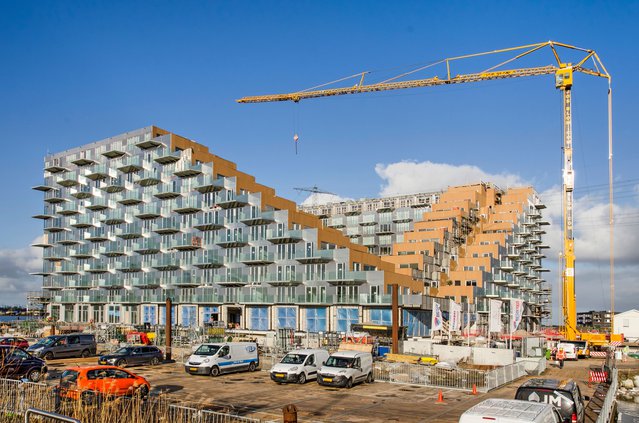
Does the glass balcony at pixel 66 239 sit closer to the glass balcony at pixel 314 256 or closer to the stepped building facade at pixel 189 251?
the stepped building facade at pixel 189 251

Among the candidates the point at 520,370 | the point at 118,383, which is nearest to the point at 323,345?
the point at 520,370

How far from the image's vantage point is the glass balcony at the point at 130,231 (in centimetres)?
9744

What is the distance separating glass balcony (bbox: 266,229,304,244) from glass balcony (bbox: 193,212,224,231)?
9.04 metres

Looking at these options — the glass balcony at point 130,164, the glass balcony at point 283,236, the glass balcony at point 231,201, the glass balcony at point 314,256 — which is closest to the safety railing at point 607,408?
the glass balcony at point 314,256

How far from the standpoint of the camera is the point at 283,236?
3191 inches

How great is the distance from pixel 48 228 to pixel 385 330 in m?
70.3

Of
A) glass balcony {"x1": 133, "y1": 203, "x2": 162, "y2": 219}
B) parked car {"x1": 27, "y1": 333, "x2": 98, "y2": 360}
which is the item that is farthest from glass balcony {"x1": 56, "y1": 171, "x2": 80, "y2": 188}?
parked car {"x1": 27, "y1": 333, "x2": 98, "y2": 360}

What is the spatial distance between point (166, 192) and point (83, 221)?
68.1 ft

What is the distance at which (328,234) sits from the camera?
81750 mm

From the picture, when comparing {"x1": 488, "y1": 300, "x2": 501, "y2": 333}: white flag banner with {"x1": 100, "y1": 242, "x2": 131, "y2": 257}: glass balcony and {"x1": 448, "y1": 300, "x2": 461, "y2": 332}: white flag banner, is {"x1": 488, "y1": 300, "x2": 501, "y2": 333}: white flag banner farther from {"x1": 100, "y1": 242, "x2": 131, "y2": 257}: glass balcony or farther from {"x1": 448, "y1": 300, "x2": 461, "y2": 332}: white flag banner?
Result: {"x1": 100, "y1": 242, "x2": 131, "y2": 257}: glass balcony

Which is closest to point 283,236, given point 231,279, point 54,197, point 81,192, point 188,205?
point 231,279

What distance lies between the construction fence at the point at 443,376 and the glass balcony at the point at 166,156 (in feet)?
204

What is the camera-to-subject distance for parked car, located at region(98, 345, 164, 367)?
41156 millimetres

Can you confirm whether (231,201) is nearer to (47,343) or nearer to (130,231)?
(130,231)
